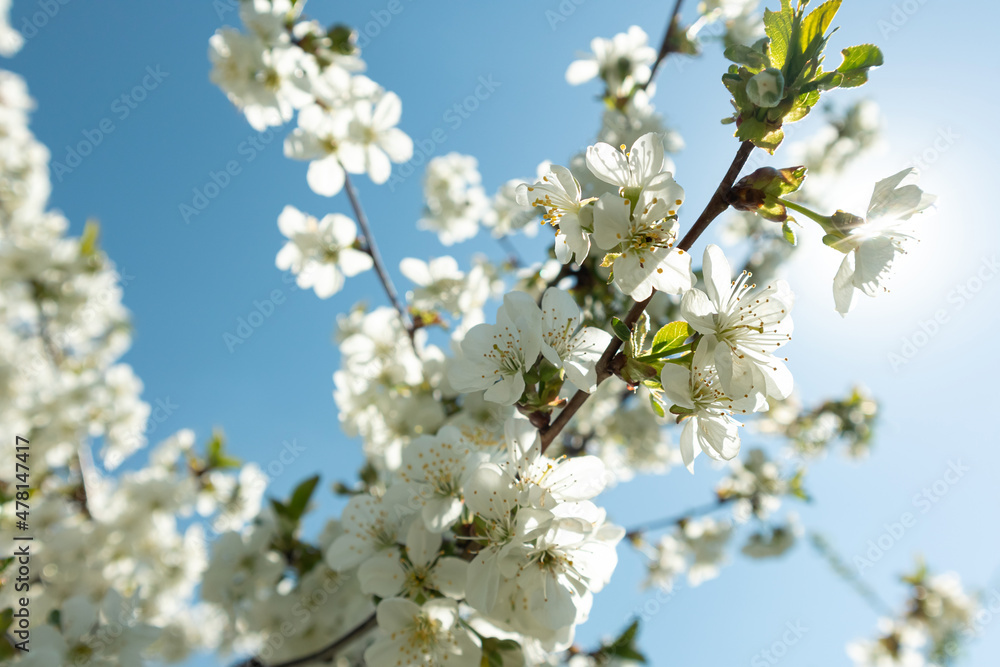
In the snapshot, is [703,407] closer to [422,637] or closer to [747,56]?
[747,56]

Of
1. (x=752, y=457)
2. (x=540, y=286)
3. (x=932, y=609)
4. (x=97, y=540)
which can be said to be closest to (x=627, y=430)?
(x=752, y=457)

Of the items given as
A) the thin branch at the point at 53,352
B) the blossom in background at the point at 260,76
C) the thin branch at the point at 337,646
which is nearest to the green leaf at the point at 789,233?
the thin branch at the point at 337,646

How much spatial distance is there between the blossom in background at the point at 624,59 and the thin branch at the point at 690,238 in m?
1.71

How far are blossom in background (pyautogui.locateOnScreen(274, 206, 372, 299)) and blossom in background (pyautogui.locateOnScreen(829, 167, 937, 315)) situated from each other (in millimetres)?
1799

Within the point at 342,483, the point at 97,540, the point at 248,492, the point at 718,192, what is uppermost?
the point at 718,192

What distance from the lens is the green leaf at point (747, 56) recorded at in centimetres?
96

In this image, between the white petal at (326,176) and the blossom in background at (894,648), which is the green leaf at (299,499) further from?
the blossom in background at (894,648)

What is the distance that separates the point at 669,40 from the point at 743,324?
1.88 metres

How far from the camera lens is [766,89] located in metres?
0.89

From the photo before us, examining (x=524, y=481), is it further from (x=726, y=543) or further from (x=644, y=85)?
(x=726, y=543)

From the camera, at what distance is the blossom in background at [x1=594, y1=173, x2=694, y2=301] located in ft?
3.01

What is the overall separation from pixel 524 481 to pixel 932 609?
5368 mm

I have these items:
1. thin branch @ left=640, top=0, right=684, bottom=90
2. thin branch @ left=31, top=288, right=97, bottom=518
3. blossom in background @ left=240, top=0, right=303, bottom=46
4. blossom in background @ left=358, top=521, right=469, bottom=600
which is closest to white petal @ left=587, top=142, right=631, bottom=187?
blossom in background @ left=358, top=521, right=469, bottom=600

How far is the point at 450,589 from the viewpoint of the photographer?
1.18 m
